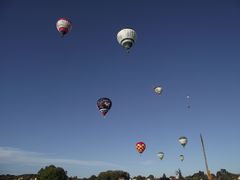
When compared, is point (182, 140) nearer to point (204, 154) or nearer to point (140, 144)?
point (140, 144)

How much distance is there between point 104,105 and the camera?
5147cm

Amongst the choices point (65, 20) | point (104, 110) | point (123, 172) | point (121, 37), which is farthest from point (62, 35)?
point (123, 172)

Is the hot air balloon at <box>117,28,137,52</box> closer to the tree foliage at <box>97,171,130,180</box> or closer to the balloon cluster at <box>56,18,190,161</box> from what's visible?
the balloon cluster at <box>56,18,190,161</box>

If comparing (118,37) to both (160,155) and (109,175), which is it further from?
(109,175)

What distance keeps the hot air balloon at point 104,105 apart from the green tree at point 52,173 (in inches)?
3628

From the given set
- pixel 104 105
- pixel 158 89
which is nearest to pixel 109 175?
pixel 158 89

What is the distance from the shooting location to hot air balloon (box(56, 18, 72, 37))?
→ 4625 cm

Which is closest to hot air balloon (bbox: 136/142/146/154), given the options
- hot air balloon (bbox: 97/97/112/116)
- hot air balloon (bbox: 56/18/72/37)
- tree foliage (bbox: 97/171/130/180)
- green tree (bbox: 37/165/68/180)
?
hot air balloon (bbox: 97/97/112/116)

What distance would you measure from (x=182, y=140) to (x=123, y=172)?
134208mm

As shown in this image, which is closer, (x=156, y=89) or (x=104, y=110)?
(x=104, y=110)

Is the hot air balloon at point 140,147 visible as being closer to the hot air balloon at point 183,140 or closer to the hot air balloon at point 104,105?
the hot air balloon at point 183,140

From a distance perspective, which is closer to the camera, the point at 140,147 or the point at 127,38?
the point at 127,38

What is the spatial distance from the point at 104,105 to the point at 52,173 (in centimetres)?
9315

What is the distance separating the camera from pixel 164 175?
9619 cm
